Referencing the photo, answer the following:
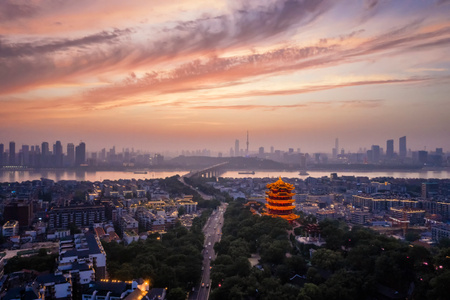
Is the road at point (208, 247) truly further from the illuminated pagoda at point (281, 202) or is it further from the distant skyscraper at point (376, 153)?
the distant skyscraper at point (376, 153)

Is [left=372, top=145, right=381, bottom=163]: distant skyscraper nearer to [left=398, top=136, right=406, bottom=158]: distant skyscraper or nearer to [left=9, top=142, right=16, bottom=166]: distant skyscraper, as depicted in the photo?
[left=398, top=136, right=406, bottom=158]: distant skyscraper

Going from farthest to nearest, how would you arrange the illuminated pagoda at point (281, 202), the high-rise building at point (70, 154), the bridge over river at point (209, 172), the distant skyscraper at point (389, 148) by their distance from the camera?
the distant skyscraper at point (389, 148)
the high-rise building at point (70, 154)
the bridge over river at point (209, 172)
the illuminated pagoda at point (281, 202)

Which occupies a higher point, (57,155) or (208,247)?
(57,155)

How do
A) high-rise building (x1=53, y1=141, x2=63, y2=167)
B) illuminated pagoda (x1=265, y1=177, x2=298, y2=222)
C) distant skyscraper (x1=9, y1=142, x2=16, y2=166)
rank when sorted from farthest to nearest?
high-rise building (x1=53, y1=141, x2=63, y2=167), distant skyscraper (x1=9, y1=142, x2=16, y2=166), illuminated pagoda (x1=265, y1=177, x2=298, y2=222)

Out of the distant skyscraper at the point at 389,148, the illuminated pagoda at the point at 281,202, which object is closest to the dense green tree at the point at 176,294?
the illuminated pagoda at the point at 281,202

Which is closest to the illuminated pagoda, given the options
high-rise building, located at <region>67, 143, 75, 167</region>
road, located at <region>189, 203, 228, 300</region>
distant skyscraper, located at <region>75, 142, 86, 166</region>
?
road, located at <region>189, 203, 228, 300</region>

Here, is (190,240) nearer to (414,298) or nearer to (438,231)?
(414,298)

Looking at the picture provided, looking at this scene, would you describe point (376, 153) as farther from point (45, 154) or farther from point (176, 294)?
point (176, 294)

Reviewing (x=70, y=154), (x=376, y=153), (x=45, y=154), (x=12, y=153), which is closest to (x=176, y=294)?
(x=45, y=154)

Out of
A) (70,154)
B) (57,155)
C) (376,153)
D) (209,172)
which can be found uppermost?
(376,153)
